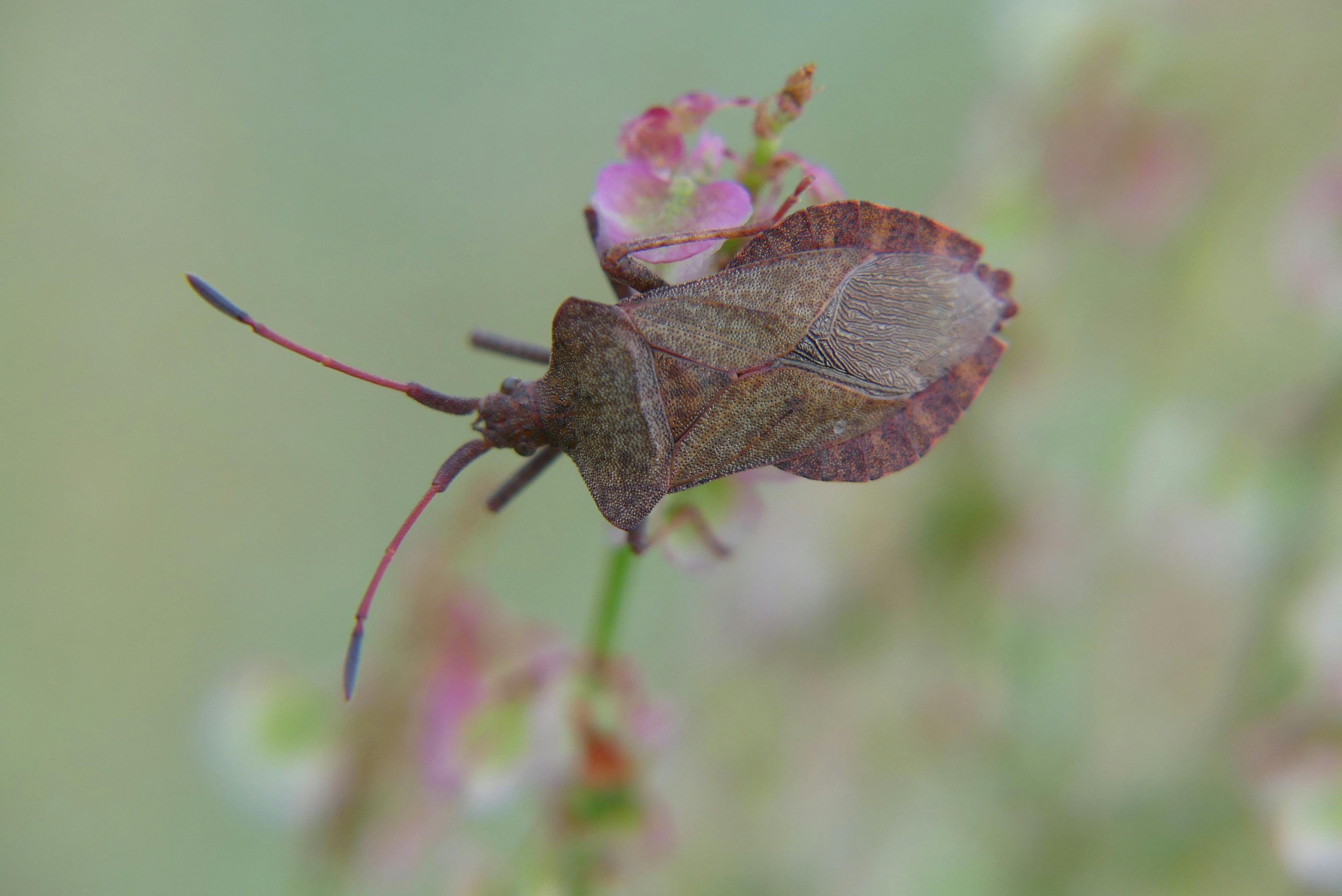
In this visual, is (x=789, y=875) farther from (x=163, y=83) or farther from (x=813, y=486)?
(x=163, y=83)

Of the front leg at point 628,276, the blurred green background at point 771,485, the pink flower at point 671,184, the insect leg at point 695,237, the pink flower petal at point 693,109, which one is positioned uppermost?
the pink flower petal at point 693,109

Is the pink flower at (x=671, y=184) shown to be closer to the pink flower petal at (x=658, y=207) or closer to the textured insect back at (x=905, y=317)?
the pink flower petal at (x=658, y=207)

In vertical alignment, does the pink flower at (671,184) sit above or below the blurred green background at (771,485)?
above

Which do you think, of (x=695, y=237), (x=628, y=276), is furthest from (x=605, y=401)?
(x=695, y=237)

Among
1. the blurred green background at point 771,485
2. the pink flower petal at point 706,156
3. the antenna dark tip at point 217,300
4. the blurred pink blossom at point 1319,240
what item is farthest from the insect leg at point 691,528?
the blurred pink blossom at point 1319,240

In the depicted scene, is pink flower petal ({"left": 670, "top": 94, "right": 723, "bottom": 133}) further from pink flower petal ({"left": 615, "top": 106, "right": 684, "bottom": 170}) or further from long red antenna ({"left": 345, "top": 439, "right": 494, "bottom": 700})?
long red antenna ({"left": 345, "top": 439, "right": 494, "bottom": 700})

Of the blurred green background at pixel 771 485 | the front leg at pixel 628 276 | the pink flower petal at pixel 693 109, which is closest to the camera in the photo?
the pink flower petal at pixel 693 109

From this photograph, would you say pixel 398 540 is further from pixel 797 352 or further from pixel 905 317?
pixel 905 317

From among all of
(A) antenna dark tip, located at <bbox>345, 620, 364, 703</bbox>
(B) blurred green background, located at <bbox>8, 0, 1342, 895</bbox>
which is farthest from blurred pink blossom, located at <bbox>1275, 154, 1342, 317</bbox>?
(A) antenna dark tip, located at <bbox>345, 620, 364, 703</bbox>
